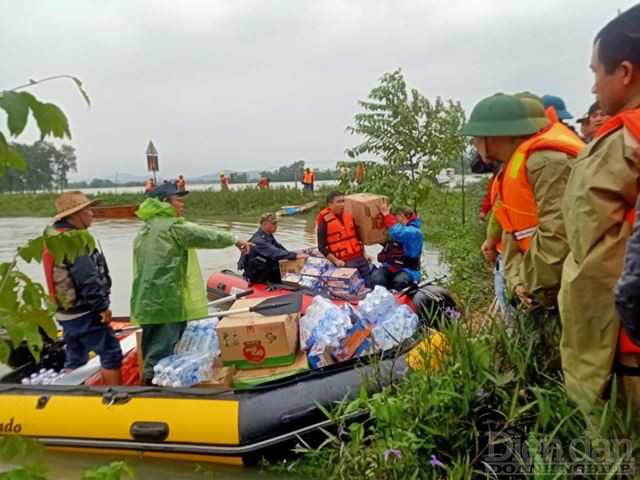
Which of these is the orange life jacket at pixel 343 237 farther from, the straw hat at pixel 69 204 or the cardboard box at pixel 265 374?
the straw hat at pixel 69 204

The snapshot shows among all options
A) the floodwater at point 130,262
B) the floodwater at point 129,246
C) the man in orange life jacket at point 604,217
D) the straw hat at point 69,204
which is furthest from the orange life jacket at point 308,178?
the man in orange life jacket at point 604,217

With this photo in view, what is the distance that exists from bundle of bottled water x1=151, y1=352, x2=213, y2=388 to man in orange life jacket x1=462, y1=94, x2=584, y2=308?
251 centimetres

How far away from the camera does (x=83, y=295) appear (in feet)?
13.2

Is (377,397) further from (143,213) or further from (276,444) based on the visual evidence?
(143,213)

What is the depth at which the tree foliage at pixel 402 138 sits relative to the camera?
8.35 m

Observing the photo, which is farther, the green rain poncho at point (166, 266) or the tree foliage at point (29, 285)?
the green rain poncho at point (166, 266)

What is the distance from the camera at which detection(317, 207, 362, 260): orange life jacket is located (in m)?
5.89

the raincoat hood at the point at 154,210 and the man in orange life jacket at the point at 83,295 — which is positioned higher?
the raincoat hood at the point at 154,210

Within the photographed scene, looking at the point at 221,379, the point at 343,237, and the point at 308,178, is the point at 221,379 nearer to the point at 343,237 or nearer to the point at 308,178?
the point at 343,237

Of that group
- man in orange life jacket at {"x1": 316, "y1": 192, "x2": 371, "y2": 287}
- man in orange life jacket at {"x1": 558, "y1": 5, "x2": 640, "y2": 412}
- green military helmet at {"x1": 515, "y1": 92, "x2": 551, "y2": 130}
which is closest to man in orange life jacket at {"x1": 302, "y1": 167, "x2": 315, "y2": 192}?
man in orange life jacket at {"x1": 316, "y1": 192, "x2": 371, "y2": 287}

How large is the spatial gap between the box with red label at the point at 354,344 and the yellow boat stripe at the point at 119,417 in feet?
2.90

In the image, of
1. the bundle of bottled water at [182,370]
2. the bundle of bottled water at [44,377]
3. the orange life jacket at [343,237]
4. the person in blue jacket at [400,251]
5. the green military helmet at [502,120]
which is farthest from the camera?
the orange life jacket at [343,237]

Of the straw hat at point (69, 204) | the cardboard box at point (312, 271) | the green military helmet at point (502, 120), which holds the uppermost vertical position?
the green military helmet at point (502, 120)

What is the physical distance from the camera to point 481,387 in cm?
213
